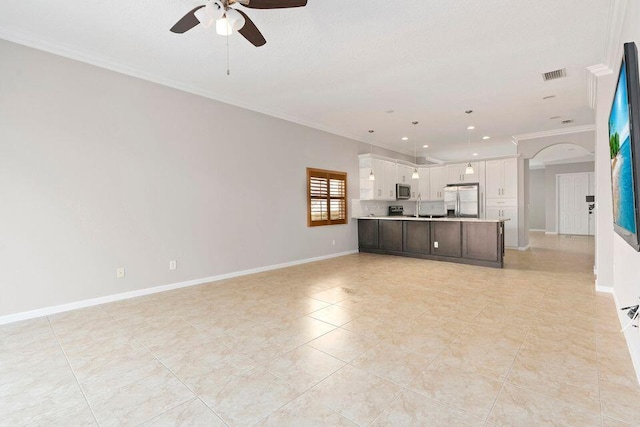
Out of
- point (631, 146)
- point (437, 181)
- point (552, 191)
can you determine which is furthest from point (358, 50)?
point (552, 191)

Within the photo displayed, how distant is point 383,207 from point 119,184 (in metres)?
6.33

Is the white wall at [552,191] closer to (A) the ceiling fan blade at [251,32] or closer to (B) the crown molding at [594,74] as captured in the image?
(B) the crown molding at [594,74]

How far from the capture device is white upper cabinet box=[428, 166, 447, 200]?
8898 millimetres

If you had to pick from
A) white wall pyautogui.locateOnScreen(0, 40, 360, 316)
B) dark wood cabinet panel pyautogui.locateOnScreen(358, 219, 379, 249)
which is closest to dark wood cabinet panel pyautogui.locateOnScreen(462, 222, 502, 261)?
dark wood cabinet panel pyautogui.locateOnScreen(358, 219, 379, 249)

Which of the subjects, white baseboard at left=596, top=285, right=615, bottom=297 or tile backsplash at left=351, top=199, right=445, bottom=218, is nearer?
white baseboard at left=596, top=285, right=615, bottom=297

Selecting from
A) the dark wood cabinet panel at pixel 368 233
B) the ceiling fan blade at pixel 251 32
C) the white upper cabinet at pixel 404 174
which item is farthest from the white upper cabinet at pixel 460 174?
the ceiling fan blade at pixel 251 32

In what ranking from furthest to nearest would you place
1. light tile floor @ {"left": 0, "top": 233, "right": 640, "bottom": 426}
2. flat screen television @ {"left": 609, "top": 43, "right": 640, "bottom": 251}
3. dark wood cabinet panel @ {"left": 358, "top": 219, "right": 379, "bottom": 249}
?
dark wood cabinet panel @ {"left": 358, "top": 219, "right": 379, "bottom": 249}
light tile floor @ {"left": 0, "top": 233, "right": 640, "bottom": 426}
flat screen television @ {"left": 609, "top": 43, "right": 640, "bottom": 251}

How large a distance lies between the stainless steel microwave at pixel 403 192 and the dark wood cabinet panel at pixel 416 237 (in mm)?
1817

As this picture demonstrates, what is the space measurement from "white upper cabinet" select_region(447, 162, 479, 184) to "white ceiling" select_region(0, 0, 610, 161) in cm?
279

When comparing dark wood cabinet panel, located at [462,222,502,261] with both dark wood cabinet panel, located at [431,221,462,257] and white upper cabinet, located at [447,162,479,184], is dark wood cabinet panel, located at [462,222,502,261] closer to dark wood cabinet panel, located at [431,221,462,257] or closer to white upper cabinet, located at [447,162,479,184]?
dark wood cabinet panel, located at [431,221,462,257]

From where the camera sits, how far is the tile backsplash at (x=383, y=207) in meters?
7.42

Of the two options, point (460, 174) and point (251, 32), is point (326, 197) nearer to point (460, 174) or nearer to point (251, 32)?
point (251, 32)

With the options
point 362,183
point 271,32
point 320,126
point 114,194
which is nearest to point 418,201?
point 362,183

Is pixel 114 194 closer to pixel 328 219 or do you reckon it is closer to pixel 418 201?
pixel 328 219
